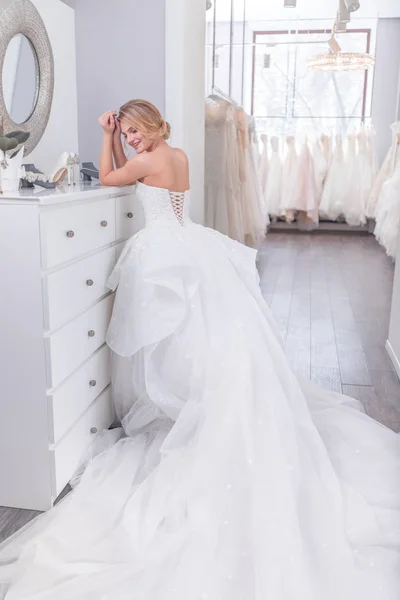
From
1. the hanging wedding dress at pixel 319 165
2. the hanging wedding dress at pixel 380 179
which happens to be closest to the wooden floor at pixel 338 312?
the hanging wedding dress at pixel 380 179

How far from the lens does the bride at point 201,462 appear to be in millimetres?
1622

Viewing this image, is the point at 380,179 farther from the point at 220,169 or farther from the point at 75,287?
the point at 75,287

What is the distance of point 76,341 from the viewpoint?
7.25 ft

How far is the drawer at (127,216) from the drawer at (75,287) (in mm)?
142

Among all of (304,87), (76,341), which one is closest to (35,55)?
(76,341)

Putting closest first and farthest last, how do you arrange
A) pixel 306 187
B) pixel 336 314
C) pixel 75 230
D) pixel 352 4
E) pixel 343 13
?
pixel 75 230, pixel 336 314, pixel 352 4, pixel 343 13, pixel 306 187

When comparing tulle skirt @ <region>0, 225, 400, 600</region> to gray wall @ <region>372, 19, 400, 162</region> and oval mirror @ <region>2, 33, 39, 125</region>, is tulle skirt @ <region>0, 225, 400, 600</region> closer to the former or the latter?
oval mirror @ <region>2, 33, 39, 125</region>

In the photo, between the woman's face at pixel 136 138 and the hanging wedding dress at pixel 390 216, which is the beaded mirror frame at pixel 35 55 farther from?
the hanging wedding dress at pixel 390 216

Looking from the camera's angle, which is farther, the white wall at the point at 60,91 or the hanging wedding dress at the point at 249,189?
the hanging wedding dress at the point at 249,189

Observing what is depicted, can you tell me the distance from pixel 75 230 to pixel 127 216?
610 millimetres

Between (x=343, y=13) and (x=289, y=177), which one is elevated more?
(x=343, y=13)

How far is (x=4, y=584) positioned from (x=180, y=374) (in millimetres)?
944

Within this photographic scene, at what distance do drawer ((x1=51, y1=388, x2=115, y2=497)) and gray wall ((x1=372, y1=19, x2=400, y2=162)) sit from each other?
301 inches

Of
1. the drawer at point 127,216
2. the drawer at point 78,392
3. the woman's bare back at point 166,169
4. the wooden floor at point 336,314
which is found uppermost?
the woman's bare back at point 166,169
